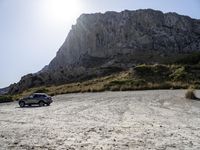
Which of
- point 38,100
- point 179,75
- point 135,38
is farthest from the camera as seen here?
point 135,38

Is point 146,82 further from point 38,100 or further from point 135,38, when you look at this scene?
point 135,38

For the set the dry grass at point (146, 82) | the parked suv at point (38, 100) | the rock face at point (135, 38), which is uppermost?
the rock face at point (135, 38)

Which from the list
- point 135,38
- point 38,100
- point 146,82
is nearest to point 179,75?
point 146,82

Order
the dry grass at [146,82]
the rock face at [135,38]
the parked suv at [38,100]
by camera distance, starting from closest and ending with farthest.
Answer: the parked suv at [38,100] < the dry grass at [146,82] < the rock face at [135,38]

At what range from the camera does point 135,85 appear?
2739 inches

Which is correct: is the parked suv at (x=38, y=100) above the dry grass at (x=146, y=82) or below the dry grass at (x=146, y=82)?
below

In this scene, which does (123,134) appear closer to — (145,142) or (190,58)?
(145,142)

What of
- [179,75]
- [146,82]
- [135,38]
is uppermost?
[135,38]

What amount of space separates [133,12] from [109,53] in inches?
1015

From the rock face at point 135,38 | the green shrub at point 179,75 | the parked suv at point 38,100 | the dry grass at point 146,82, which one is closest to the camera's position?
the parked suv at point 38,100

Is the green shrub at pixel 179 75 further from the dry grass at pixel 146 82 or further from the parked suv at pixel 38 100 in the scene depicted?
the parked suv at pixel 38 100

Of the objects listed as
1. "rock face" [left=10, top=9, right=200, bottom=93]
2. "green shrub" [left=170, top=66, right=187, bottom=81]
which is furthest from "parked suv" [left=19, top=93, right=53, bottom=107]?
"rock face" [left=10, top=9, right=200, bottom=93]

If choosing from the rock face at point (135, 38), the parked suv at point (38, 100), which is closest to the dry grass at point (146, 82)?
the parked suv at point (38, 100)

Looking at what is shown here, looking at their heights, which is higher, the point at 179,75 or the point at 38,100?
the point at 179,75
